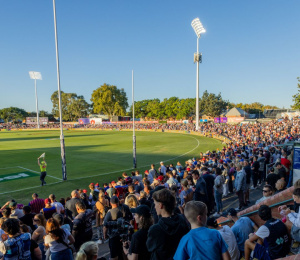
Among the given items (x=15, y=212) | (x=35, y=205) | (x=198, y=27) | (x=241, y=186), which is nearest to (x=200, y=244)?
(x=15, y=212)

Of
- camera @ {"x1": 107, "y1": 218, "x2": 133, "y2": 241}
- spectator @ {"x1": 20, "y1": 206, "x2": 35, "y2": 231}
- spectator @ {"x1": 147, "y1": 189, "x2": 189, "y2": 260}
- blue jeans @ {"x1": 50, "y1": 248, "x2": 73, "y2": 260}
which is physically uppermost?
spectator @ {"x1": 147, "y1": 189, "x2": 189, "y2": 260}

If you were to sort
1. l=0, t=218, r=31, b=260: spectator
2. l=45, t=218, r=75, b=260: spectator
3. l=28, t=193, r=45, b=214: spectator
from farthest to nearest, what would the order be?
1. l=28, t=193, r=45, b=214: spectator
2. l=0, t=218, r=31, b=260: spectator
3. l=45, t=218, r=75, b=260: spectator

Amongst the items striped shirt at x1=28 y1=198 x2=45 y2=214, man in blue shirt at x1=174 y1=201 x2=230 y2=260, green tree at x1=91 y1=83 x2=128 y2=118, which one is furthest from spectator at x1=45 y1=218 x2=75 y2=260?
green tree at x1=91 y1=83 x2=128 y2=118

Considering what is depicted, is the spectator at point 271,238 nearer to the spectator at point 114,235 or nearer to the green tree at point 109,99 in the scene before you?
the spectator at point 114,235

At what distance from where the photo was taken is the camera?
13.8 ft

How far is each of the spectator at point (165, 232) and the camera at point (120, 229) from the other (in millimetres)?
1477

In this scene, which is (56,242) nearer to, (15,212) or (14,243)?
(14,243)

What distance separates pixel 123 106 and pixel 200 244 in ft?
356

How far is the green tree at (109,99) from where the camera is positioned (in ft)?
346

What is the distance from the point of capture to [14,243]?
393 cm

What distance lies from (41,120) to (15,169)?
3641 inches

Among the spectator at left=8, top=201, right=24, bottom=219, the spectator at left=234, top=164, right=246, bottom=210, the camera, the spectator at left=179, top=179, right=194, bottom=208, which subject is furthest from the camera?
the spectator at left=234, top=164, right=246, bottom=210

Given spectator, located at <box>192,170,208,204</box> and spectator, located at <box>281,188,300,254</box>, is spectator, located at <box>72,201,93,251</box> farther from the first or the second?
spectator, located at <box>281,188,300,254</box>

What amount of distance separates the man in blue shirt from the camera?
1.93 meters
